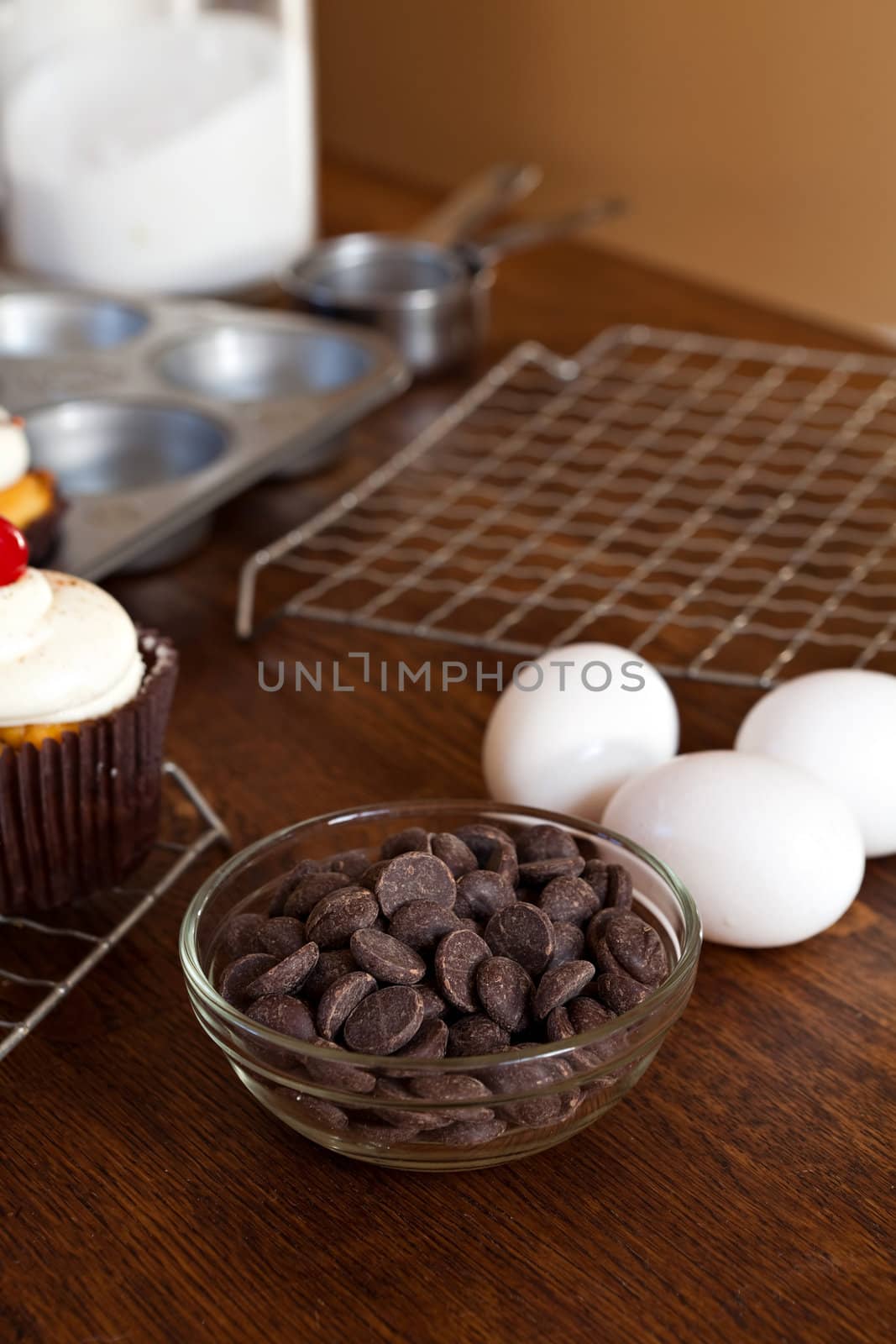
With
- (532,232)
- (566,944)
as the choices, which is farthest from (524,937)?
(532,232)

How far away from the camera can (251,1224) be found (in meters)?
0.49

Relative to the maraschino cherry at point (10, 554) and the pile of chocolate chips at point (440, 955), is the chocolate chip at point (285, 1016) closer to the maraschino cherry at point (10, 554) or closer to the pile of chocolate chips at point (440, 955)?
the pile of chocolate chips at point (440, 955)

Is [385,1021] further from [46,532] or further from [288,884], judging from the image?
[46,532]

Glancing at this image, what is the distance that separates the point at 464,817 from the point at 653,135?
1.56 metres

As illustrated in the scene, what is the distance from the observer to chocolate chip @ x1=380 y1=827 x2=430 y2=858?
56cm

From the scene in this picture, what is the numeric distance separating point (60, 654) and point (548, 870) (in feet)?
0.69

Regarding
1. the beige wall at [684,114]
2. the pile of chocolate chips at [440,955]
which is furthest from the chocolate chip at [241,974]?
the beige wall at [684,114]

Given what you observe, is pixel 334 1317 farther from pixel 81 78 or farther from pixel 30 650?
pixel 81 78

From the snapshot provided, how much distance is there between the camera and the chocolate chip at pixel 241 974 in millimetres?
507

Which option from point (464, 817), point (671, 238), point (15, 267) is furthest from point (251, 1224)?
point (671, 238)

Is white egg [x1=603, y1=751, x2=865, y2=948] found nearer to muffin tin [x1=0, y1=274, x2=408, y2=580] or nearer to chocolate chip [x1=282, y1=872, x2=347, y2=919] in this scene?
chocolate chip [x1=282, y1=872, x2=347, y2=919]

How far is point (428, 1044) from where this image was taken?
48 cm

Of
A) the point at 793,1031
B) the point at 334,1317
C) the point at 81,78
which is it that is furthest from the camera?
the point at 81,78

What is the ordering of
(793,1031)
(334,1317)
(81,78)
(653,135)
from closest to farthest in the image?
(334,1317), (793,1031), (81,78), (653,135)
